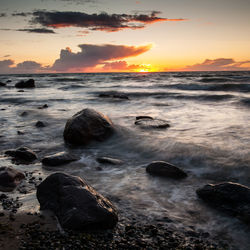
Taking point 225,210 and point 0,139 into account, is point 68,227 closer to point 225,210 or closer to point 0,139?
point 225,210

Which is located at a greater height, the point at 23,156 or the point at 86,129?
the point at 86,129

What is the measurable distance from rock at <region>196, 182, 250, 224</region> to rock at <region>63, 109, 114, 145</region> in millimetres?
3172

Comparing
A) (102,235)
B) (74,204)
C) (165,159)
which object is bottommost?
(165,159)

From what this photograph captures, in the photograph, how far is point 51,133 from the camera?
6.70 meters

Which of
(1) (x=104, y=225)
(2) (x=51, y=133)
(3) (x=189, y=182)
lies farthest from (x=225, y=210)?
(2) (x=51, y=133)

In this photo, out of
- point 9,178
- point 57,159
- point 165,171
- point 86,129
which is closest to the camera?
point 9,178

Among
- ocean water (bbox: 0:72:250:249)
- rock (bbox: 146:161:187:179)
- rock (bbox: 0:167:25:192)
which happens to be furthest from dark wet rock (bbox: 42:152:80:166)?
rock (bbox: 146:161:187:179)

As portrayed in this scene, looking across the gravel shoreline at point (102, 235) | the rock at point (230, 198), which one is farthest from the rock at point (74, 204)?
the rock at point (230, 198)

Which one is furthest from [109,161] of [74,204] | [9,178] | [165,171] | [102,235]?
[102,235]

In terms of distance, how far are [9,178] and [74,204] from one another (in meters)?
1.39

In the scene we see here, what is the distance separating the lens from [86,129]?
573 cm

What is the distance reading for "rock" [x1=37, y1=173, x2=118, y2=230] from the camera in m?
2.43

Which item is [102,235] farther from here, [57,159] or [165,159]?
[165,159]

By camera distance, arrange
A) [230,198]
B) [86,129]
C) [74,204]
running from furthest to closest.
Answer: [86,129]
[230,198]
[74,204]
